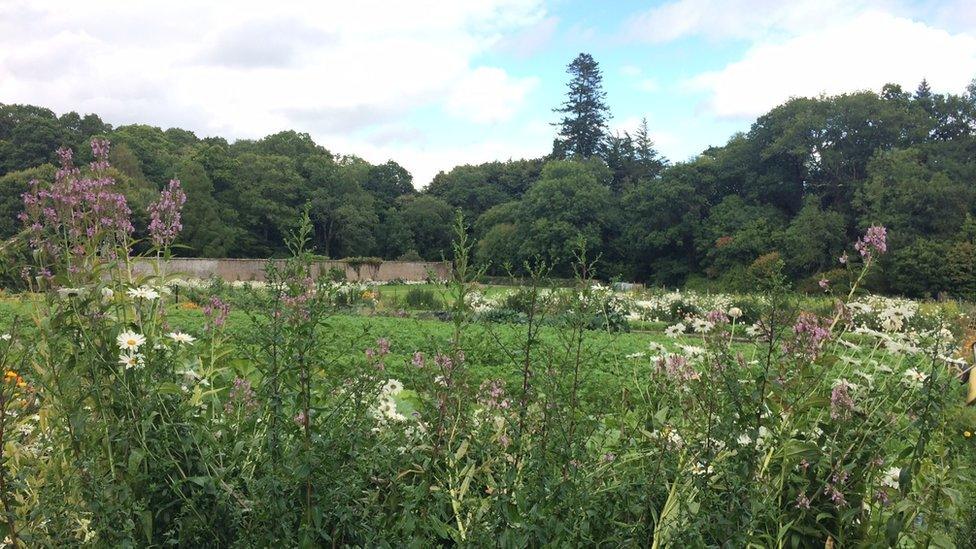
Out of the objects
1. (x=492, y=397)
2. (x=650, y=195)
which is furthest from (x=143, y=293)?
(x=650, y=195)

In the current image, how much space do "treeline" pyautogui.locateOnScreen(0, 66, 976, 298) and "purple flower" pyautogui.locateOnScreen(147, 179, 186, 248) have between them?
27.2 metres

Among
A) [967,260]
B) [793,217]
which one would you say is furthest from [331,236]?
[967,260]

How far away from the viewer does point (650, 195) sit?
4462 cm

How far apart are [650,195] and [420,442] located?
4398cm

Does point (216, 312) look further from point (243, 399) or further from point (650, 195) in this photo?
→ point (650, 195)

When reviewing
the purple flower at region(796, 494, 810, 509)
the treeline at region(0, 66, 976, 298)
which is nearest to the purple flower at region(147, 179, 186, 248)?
the purple flower at region(796, 494, 810, 509)

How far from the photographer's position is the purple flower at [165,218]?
290 cm

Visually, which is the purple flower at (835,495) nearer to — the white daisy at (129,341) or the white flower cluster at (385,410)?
the white flower cluster at (385,410)

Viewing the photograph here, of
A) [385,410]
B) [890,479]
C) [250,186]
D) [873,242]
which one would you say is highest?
[250,186]

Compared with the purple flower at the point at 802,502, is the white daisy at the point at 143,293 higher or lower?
higher

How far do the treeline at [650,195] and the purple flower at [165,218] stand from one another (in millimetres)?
27202

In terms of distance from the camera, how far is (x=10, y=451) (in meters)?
2.54

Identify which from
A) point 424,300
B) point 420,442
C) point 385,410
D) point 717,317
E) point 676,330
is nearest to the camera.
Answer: point 420,442

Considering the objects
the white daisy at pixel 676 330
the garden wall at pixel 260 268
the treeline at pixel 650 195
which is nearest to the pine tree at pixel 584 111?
the treeline at pixel 650 195
